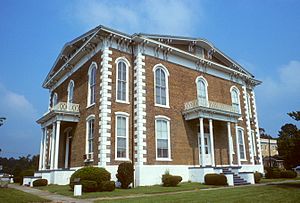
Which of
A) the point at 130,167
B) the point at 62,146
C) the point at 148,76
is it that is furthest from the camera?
the point at 62,146

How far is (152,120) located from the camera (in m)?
21.5

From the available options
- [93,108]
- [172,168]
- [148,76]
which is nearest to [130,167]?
[172,168]

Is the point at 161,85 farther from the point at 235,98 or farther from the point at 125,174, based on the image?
the point at 235,98

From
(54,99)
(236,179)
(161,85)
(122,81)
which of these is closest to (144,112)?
(122,81)

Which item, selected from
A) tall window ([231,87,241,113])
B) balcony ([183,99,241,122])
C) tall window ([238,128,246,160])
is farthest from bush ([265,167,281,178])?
balcony ([183,99,241,122])

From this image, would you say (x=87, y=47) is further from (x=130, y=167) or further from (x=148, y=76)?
(x=130, y=167)

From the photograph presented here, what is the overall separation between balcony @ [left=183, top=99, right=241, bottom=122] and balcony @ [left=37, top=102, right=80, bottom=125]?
9230 millimetres

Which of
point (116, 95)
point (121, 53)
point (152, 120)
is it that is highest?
point (121, 53)

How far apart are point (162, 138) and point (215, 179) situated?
4918 mm

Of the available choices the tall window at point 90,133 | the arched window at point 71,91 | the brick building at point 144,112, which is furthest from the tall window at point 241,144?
the arched window at point 71,91

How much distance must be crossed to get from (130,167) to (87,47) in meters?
10.8

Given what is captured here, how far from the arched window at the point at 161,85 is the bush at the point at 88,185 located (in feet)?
28.3

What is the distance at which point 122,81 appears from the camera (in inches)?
851

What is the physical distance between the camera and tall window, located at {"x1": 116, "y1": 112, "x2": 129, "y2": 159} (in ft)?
65.6
